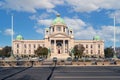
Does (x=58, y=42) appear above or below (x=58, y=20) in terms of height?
below

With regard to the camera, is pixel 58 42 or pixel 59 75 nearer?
pixel 59 75

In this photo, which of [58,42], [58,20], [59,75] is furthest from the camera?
[58,20]

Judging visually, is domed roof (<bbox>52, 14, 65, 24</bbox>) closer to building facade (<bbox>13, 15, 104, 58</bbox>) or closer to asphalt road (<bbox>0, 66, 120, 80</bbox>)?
building facade (<bbox>13, 15, 104, 58</bbox>)

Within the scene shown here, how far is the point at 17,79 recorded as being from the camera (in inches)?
871

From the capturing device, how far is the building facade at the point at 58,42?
16468cm

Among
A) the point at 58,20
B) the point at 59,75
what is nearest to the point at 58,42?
the point at 58,20

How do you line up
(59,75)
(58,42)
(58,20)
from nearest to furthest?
(59,75) → (58,42) → (58,20)

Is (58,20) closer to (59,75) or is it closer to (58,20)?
(58,20)

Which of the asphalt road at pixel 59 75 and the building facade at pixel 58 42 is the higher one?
the building facade at pixel 58 42

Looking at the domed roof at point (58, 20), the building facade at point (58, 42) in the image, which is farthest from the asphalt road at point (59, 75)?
the domed roof at point (58, 20)

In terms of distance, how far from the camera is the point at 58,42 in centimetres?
17075

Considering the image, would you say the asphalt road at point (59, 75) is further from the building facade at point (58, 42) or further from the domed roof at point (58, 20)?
the domed roof at point (58, 20)

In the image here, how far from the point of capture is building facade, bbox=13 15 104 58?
16468cm

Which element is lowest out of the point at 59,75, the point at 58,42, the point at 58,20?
the point at 59,75
